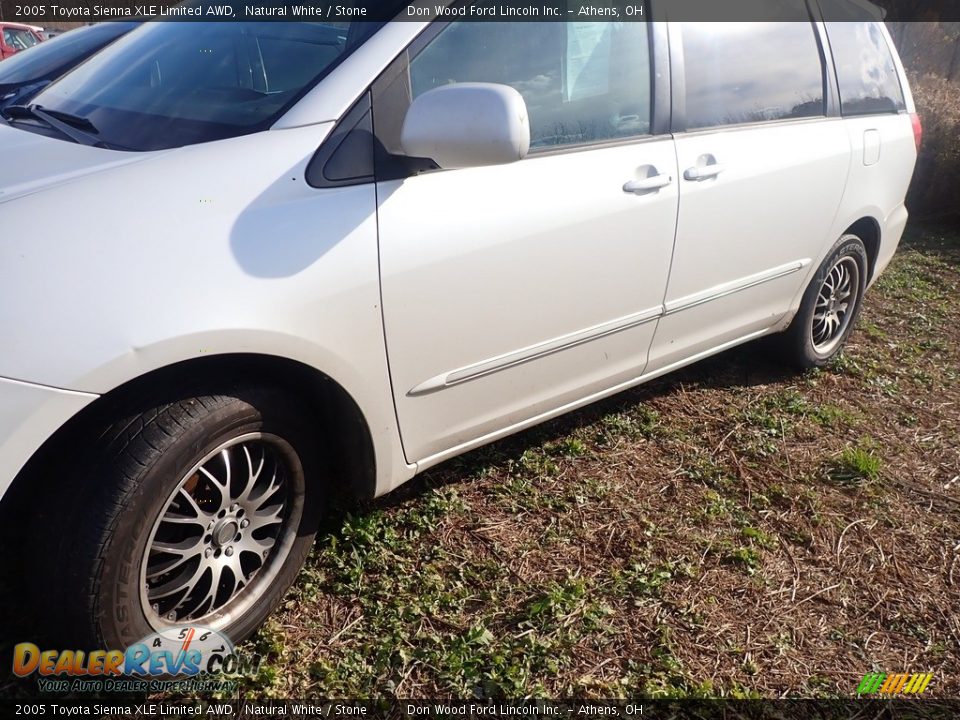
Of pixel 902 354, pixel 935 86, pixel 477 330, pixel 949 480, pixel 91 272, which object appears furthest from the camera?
pixel 935 86

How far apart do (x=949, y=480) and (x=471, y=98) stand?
2525 millimetres

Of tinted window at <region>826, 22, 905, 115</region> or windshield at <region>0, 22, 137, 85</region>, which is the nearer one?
tinted window at <region>826, 22, 905, 115</region>

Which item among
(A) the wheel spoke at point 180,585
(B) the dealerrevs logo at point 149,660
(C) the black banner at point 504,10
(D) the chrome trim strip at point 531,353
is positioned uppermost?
(C) the black banner at point 504,10

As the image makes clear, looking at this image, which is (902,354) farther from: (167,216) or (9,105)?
(9,105)

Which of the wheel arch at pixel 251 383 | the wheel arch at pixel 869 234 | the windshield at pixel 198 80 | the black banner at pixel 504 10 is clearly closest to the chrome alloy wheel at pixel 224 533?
the wheel arch at pixel 251 383

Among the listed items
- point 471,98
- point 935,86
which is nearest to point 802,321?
point 471,98

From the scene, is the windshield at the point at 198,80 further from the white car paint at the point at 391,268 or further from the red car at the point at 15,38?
the red car at the point at 15,38

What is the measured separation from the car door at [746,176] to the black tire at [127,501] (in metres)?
1.65

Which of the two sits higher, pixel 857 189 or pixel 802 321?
pixel 857 189

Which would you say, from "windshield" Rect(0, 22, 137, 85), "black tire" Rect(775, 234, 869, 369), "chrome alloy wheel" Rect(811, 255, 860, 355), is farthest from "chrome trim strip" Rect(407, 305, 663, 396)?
"windshield" Rect(0, 22, 137, 85)

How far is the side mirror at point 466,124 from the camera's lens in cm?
192

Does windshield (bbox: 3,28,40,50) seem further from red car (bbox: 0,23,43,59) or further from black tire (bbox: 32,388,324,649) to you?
black tire (bbox: 32,388,324,649)

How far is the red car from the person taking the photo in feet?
43.7

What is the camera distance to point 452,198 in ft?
6.98
